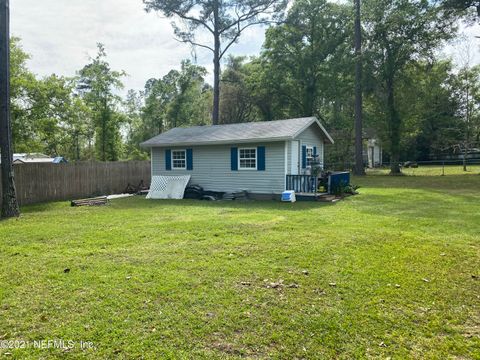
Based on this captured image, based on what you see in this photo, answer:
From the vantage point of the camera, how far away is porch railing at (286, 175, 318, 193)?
1227 centimetres

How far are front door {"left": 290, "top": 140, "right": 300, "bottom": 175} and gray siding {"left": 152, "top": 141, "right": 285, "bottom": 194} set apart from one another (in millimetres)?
590

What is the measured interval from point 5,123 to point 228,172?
7689 millimetres

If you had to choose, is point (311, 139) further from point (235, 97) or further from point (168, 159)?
point (235, 97)

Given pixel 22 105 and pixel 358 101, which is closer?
pixel 22 105

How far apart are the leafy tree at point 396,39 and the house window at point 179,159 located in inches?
661

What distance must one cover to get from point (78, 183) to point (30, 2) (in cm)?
712

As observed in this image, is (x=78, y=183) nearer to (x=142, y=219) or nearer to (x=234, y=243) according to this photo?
(x=142, y=219)

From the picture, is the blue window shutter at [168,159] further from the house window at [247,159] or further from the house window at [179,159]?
the house window at [247,159]

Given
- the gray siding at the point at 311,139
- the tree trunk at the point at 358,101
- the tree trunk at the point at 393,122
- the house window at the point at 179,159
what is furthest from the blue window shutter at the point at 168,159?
the tree trunk at the point at 393,122

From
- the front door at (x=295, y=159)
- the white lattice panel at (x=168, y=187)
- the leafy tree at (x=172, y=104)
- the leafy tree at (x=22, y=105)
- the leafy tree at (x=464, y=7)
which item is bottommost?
the white lattice panel at (x=168, y=187)

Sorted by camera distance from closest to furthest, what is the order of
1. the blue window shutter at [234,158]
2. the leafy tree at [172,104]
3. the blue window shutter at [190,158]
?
the blue window shutter at [234,158] < the blue window shutter at [190,158] < the leafy tree at [172,104]

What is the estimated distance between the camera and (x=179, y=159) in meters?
15.2

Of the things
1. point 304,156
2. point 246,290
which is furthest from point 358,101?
point 246,290

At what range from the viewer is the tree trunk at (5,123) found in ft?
29.1
